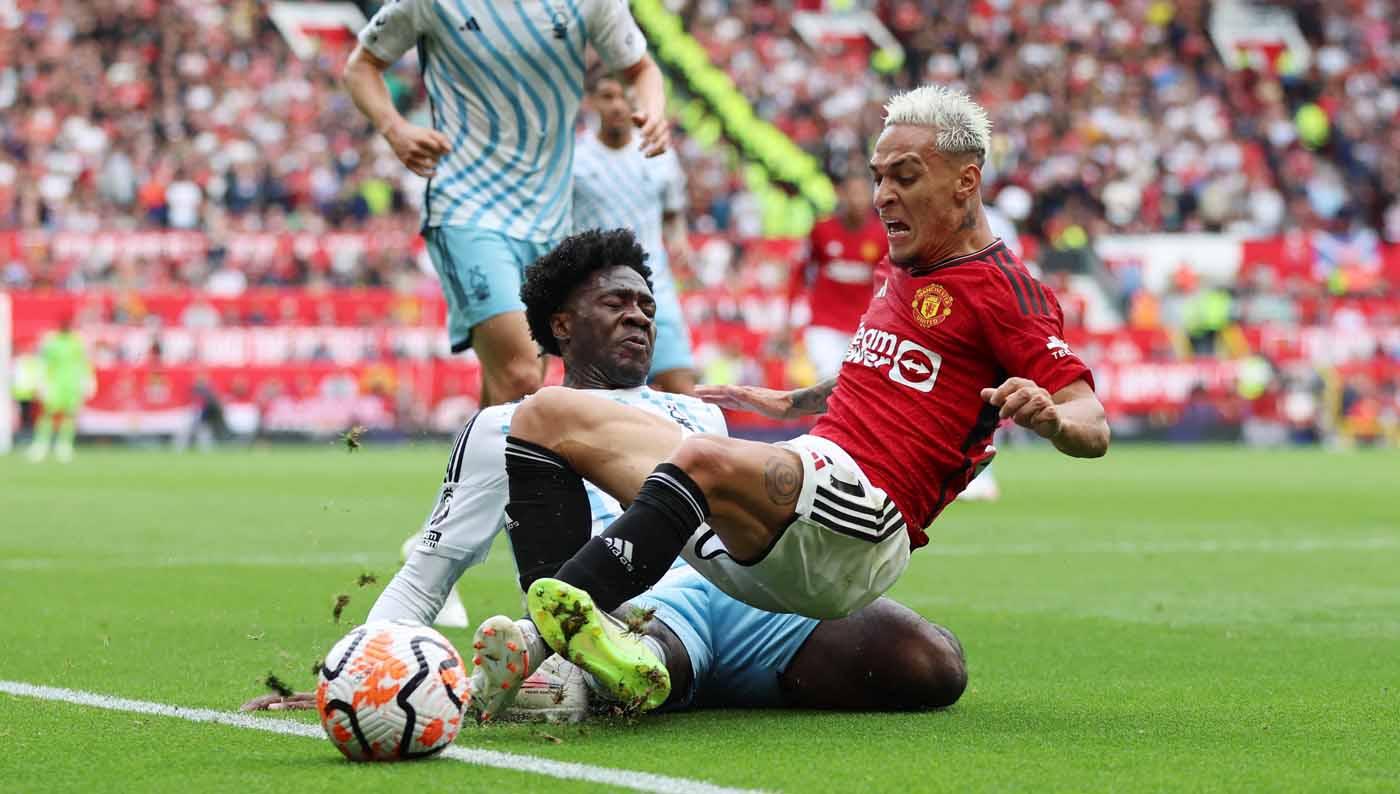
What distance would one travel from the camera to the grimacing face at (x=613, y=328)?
5141mm

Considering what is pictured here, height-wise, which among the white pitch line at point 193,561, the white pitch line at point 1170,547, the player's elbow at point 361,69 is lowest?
the white pitch line at point 193,561

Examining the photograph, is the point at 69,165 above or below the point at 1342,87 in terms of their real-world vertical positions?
below

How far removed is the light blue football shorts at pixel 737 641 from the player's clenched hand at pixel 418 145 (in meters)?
2.28

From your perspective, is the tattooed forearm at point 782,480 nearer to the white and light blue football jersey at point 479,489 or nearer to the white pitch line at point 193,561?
the white and light blue football jersey at point 479,489

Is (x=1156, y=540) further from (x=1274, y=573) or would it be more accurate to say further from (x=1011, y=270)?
(x=1011, y=270)

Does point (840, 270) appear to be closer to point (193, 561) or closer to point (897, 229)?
point (193, 561)

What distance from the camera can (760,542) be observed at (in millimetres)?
4562

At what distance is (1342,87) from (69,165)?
22.1 m

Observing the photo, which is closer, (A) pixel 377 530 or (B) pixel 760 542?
(B) pixel 760 542

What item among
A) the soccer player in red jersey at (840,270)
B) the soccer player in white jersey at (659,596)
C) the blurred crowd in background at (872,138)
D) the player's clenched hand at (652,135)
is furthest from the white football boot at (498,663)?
the blurred crowd in background at (872,138)

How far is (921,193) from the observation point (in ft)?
15.8

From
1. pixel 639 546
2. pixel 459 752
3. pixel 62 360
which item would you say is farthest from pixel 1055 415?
pixel 62 360

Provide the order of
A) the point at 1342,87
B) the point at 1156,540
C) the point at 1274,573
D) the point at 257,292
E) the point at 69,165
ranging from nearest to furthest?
the point at 1274,573, the point at 1156,540, the point at 257,292, the point at 69,165, the point at 1342,87

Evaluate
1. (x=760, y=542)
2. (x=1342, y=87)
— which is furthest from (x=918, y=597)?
(x=1342, y=87)
